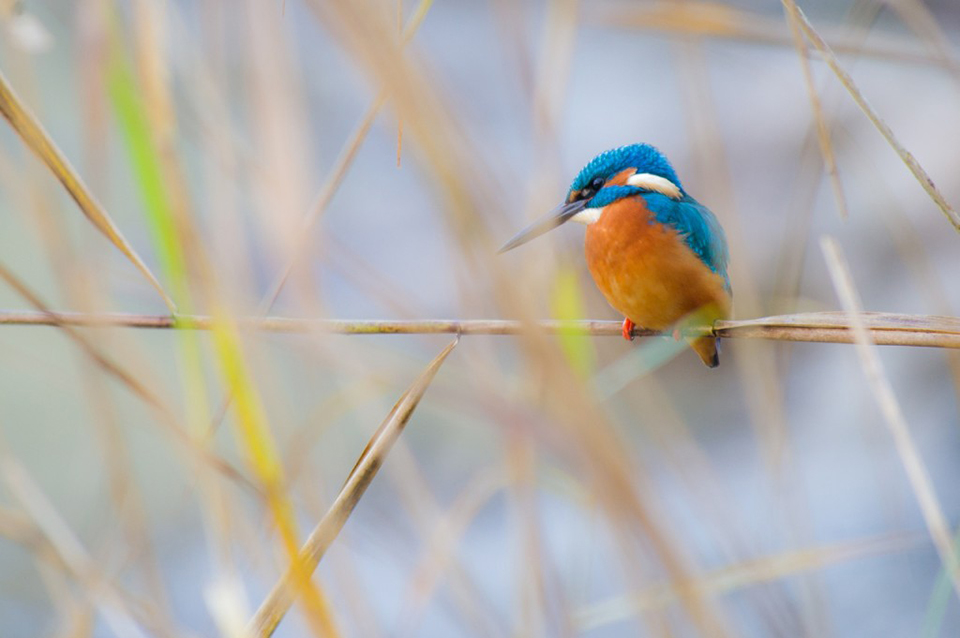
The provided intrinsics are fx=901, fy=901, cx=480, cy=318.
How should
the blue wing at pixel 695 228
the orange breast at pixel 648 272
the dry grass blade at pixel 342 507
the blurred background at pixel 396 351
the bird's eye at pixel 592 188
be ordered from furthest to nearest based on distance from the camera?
the bird's eye at pixel 592 188
the blue wing at pixel 695 228
the orange breast at pixel 648 272
the dry grass blade at pixel 342 507
the blurred background at pixel 396 351

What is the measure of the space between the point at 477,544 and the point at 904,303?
5.84ft

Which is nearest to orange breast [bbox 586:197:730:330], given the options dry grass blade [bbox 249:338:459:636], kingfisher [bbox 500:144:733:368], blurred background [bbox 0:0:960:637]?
kingfisher [bbox 500:144:733:368]

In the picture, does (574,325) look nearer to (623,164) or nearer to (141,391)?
(141,391)

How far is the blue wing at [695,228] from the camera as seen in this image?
164cm

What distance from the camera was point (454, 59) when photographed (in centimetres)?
405

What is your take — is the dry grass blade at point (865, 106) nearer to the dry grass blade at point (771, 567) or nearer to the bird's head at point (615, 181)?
the dry grass blade at point (771, 567)

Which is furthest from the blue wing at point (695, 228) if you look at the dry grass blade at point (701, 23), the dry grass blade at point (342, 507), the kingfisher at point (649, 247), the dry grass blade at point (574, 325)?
the dry grass blade at point (342, 507)

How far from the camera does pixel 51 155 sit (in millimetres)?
742

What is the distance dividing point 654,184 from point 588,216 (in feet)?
0.58

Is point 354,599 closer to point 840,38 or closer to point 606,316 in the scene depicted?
point 840,38

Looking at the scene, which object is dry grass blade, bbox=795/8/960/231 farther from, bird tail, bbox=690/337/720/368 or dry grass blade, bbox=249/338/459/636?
bird tail, bbox=690/337/720/368

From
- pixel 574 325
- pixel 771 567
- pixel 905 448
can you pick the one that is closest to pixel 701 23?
pixel 574 325

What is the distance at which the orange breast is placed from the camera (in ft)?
5.02

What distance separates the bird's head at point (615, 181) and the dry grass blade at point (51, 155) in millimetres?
977
